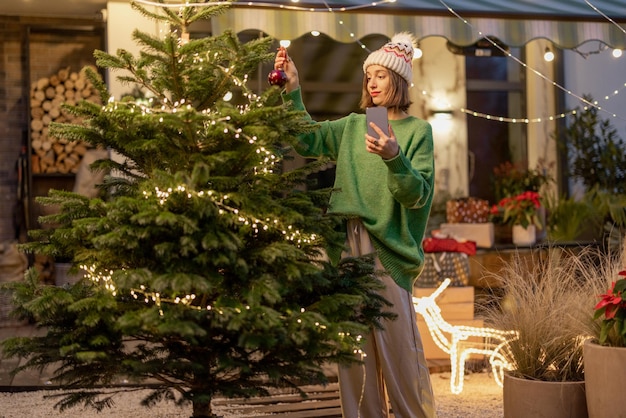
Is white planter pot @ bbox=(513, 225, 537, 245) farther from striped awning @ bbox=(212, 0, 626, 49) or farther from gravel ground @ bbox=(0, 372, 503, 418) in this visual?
gravel ground @ bbox=(0, 372, 503, 418)

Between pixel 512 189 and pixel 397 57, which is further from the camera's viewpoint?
pixel 512 189

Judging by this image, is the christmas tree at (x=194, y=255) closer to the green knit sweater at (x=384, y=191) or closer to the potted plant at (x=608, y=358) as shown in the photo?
the green knit sweater at (x=384, y=191)

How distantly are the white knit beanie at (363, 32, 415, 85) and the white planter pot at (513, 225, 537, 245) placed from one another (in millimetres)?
4140

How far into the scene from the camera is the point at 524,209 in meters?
7.48

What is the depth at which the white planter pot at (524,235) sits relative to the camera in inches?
295

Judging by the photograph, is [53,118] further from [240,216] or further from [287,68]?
[240,216]

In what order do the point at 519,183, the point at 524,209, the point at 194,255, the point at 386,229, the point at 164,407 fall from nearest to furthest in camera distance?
the point at 194,255 < the point at 386,229 < the point at 164,407 < the point at 524,209 < the point at 519,183

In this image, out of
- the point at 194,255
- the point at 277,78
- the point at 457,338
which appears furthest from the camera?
the point at 457,338

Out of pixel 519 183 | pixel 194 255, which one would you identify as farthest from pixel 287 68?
pixel 519 183

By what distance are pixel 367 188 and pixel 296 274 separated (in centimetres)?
88

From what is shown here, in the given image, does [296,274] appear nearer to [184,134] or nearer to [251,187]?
[251,187]

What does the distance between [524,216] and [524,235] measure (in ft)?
0.51

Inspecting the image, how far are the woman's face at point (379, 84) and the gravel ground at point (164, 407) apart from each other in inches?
68.8

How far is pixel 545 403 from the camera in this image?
157 inches
